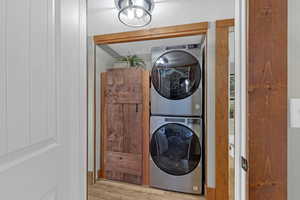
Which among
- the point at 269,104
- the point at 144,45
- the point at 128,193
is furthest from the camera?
the point at 144,45

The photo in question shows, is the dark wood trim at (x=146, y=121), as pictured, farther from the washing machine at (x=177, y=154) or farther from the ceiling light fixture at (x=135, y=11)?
the ceiling light fixture at (x=135, y=11)

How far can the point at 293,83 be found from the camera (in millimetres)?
723

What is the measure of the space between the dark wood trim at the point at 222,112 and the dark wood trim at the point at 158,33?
0.21m

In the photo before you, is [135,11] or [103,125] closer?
[135,11]

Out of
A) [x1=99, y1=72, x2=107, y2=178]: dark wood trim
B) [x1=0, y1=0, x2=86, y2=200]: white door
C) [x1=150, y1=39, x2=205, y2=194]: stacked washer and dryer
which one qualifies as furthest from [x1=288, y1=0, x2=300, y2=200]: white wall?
[x1=99, y1=72, x2=107, y2=178]: dark wood trim

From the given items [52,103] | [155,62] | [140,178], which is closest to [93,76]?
[155,62]

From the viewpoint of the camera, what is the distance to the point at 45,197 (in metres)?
0.61

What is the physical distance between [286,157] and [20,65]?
1.02m

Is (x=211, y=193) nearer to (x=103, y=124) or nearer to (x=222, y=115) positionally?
(x=222, y=115)

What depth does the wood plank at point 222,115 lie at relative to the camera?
6.11 ft

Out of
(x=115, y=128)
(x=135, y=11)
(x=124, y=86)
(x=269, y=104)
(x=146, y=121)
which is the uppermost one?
(x=135, y=11)

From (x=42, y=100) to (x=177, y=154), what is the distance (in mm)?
2133

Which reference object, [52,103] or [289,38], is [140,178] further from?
[289,38]

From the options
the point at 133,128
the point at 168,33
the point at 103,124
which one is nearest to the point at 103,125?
the point at 103,124
